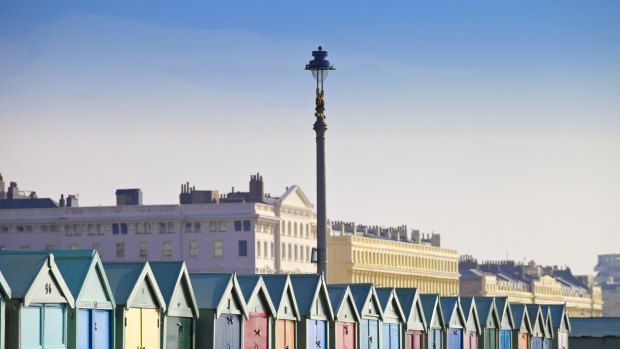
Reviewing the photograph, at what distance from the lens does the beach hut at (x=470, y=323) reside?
179ft

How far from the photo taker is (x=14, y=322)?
3112 centimetres

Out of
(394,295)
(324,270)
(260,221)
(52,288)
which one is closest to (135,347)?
(52,288)

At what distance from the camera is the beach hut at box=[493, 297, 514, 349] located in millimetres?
58062

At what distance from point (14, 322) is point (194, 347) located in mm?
7513

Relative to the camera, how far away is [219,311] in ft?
125

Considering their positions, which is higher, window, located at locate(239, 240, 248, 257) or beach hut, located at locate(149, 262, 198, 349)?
window, located at locate(239, 240, 248, 257)

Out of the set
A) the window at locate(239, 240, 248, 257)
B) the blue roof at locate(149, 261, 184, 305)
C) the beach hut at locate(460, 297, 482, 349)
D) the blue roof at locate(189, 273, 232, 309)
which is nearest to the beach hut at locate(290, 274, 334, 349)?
the blue roof at locate(189, 273, 232, 309)

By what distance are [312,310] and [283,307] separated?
5.28 feet

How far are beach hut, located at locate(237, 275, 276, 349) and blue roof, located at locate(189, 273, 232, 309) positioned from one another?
106cm

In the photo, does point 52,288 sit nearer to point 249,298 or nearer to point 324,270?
point 249,298

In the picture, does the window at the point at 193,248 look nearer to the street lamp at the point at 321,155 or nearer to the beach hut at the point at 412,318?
the beach hut at the point at 412,318

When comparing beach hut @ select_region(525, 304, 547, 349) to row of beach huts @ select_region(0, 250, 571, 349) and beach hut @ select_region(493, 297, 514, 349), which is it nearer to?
beach hut @ select_region(493, 297, 514, 349)

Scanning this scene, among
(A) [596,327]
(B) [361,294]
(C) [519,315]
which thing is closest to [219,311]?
(B) [361,294]

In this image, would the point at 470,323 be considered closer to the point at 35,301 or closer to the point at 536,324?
the point at 536,324
